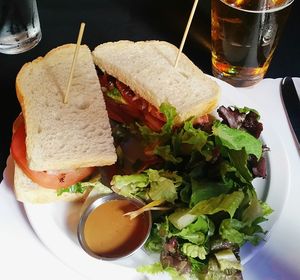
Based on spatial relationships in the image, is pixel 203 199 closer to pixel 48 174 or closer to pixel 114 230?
pixel 114 230

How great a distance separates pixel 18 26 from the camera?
2.33m

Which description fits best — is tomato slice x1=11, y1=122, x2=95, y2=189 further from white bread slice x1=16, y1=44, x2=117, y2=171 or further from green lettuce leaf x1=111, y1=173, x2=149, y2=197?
green lettuce leaf x1=111, y1=173, x2=149, y2=197

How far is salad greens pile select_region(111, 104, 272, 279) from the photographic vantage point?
1.40 metres

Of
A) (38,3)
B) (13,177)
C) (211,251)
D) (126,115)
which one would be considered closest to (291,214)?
(211,251)

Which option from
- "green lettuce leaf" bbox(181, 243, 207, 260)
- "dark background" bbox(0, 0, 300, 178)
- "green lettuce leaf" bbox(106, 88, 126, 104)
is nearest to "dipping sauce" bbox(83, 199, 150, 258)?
"green lettuce leaf" bbox(181, 243, 207, 260)

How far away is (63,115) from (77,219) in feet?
1.43

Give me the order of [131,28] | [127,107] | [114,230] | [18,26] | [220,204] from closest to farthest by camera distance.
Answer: [220,204], [114,230], [127,107], [18,26], [131,28]

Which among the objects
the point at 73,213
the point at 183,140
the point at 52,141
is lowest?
the point at 73,213

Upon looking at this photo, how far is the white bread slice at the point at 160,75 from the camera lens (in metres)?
1.97

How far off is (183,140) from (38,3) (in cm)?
151

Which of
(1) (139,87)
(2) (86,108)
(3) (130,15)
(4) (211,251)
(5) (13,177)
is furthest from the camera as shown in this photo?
(3) (130,15)

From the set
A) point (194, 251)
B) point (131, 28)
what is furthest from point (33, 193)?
point (131, 28)

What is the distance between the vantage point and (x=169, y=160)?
1577 millimetres

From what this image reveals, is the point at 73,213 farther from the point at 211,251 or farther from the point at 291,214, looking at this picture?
the point at 291,214
